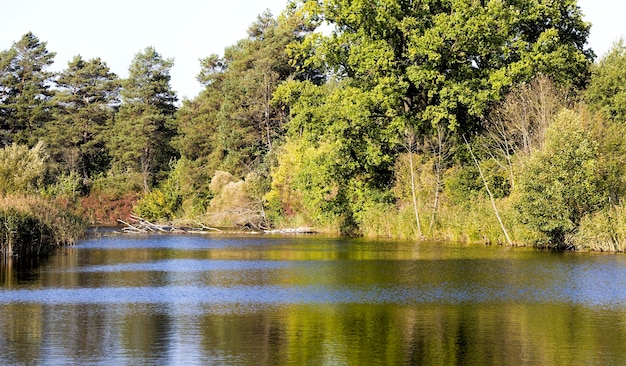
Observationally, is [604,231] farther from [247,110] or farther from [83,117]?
[83,117]

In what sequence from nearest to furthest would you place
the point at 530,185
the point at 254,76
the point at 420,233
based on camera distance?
the point at 530,185
the point at 420,233
the point at 254,76

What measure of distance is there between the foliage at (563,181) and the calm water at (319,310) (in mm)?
2643

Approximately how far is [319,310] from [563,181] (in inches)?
841

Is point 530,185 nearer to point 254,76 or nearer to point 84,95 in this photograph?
point 254,76

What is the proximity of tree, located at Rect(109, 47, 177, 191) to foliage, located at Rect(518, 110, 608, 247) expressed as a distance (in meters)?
51.5

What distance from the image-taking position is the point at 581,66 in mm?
55969

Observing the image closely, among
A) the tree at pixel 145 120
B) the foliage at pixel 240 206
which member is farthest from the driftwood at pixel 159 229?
the tree at pixel 145 120

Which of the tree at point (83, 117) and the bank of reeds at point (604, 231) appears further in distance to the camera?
the tree at point (83, 117)

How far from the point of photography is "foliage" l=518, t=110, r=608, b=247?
1578 inches

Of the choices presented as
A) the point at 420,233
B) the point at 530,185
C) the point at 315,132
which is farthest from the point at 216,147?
the point at 530,185

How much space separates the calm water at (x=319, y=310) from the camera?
55.9 feet

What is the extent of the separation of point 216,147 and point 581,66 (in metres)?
37.0

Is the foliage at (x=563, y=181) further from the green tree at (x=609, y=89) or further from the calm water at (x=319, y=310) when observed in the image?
the green tree at (x=609, y=89)

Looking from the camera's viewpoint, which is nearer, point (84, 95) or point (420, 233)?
point (420, 233)
